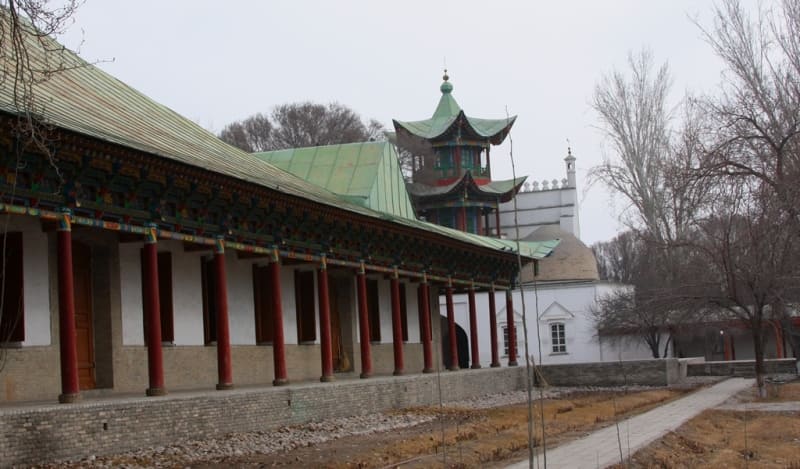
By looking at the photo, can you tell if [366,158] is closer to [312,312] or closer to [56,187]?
[312,312]

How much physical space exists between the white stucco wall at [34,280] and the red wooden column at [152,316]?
1.47m

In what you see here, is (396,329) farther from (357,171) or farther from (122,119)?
(122,119)

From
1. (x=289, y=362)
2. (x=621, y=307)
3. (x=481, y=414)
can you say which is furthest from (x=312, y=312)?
(x=621, y=307)

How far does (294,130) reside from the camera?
207ft

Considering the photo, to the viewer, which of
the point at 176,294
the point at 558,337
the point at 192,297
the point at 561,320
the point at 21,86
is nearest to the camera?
the point at 21,86

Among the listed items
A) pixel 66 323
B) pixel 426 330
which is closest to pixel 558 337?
pixel 426 330

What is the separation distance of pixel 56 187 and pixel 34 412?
3.37m

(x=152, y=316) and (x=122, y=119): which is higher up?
(x=122, y=119)

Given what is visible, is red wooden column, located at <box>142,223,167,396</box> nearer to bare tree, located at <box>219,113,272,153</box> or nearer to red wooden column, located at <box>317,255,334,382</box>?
red wooden column, located at <box>317,255,334,382</box>

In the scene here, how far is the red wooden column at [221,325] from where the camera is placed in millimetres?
18953

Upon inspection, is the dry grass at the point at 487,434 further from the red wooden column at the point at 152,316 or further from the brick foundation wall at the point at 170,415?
the red wooden column at the point at 152,316

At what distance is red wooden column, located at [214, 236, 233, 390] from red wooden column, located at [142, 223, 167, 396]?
2020mm

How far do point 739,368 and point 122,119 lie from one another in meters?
27.4

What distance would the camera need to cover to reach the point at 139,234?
1728 cm
